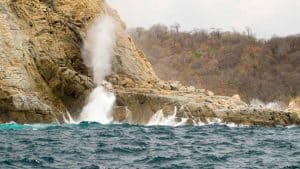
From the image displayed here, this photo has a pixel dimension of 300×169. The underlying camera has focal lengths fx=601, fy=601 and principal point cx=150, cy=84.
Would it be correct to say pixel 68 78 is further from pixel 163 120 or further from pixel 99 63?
pixel 163 120

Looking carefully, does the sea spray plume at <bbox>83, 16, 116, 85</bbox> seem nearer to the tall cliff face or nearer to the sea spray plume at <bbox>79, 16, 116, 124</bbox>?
the sea spray plume at <bbox>79, 16, 116, 124</bbox>

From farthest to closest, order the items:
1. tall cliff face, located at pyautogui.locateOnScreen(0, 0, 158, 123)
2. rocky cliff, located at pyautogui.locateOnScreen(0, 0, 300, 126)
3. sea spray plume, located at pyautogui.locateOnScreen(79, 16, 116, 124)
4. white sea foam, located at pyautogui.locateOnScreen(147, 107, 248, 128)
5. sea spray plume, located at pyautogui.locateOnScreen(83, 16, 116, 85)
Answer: sea spray plume, located at pyautogui.locateOnScreen(83, 16, 116, 85) → sea spray plume, located at pyautogui.locateOnScreen(79, 16, 116, 124) → tall cliff face, located at pyautogui.locateOnScreen(0, 0, 158, 123) → rocky cliff, located at pyautogui.locateOnScreen(0, 0, 300, 126) → white sea foam, located at pyautogui.locateOnScreen(147, 107, 248, 128)

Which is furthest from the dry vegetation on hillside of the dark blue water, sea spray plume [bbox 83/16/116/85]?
the dark blue water

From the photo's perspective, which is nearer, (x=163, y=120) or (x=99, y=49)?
(x=163, y=120)

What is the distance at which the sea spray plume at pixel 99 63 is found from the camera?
61.1 meters

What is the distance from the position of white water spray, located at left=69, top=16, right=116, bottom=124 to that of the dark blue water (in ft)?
67.5

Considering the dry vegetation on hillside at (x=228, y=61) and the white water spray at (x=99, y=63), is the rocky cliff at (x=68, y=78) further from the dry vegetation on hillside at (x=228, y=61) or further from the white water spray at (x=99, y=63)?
the dry vegetation on hillside at (x=228, y=61)

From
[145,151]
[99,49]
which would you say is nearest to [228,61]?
[99,49]

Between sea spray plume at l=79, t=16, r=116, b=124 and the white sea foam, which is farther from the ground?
sea spray plume at l=79, t=16, r=116, b=124

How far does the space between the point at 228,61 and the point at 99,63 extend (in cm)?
9443

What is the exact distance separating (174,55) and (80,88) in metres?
106

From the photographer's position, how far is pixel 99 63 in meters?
66.2

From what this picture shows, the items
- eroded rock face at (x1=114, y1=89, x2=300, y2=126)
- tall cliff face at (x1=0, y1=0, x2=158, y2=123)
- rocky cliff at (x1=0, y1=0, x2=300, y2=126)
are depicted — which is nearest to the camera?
eroded rock face at (x1=114, y1=89, x2=300, y2=126)

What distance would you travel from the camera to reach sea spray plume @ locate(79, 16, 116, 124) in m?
61.1
